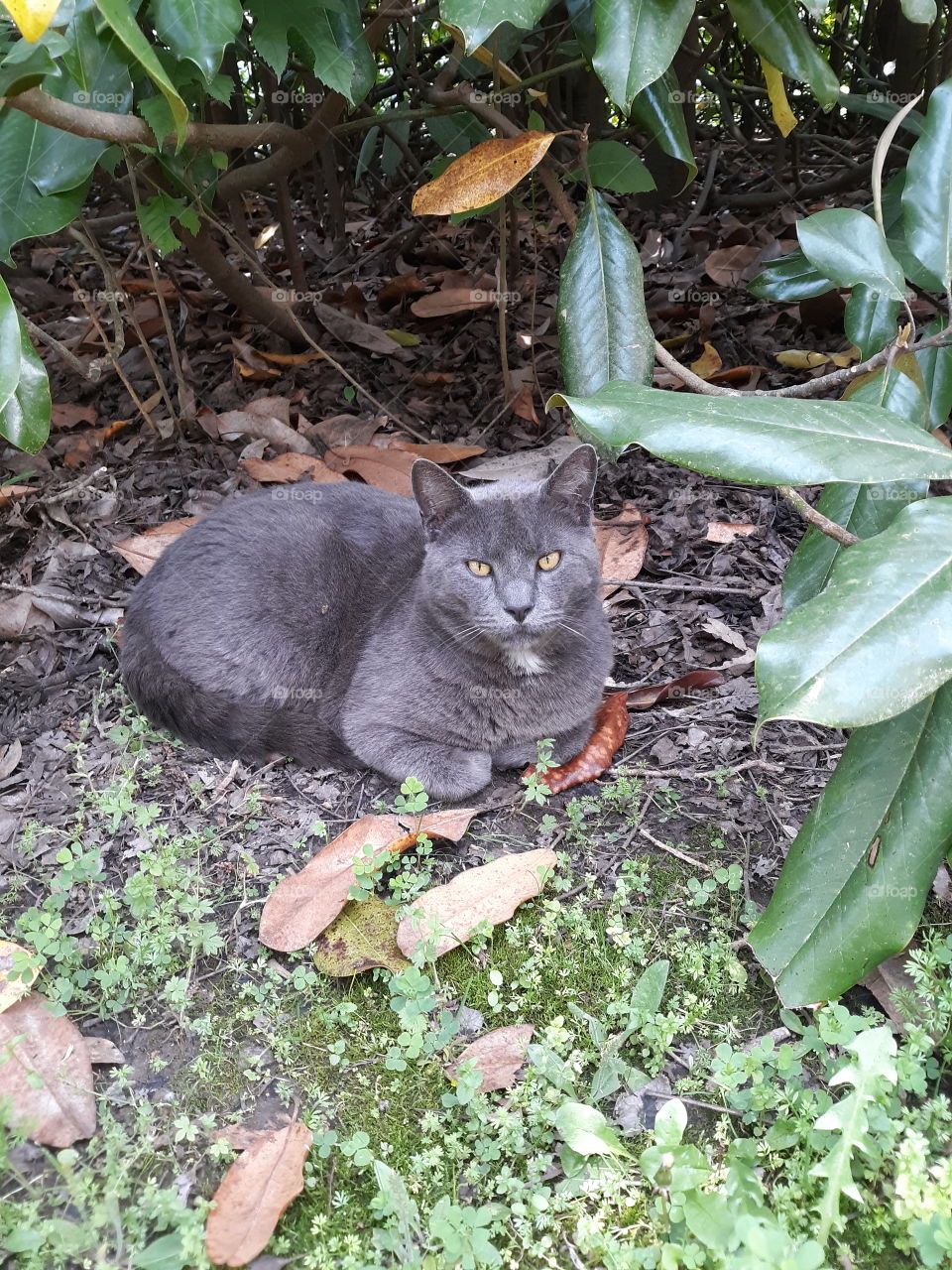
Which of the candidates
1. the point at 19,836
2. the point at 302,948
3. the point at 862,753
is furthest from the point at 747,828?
the point at 19,836

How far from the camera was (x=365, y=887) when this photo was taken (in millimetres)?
2512

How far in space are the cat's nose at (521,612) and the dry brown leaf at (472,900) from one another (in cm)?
62

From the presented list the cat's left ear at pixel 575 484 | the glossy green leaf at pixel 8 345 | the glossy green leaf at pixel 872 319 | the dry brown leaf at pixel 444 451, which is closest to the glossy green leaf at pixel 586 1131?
the cat's left ear at pixel 575 484

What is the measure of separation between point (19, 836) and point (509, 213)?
3331 mm

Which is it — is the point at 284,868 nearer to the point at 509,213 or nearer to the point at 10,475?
the point at 10,475

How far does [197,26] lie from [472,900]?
6.56 ft

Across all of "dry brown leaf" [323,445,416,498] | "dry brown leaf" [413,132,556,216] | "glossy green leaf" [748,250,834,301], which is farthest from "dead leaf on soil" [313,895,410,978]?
"glossy green leaf" [748,250,834,301]

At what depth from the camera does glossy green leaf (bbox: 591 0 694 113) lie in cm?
238

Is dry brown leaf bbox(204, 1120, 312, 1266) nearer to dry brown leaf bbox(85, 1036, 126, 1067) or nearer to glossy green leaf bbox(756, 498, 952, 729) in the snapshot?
dry brown leaf bbox(85, 1036, 126, 1067)

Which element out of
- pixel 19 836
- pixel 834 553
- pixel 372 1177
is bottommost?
pixel 19 836

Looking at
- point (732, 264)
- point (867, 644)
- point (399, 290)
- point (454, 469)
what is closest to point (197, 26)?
point (867, 644)

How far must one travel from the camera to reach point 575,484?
10.0ft

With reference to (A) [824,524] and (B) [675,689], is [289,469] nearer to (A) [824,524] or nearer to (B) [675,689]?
(B) [675,689]

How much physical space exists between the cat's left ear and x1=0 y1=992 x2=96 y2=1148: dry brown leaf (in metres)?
1.80
